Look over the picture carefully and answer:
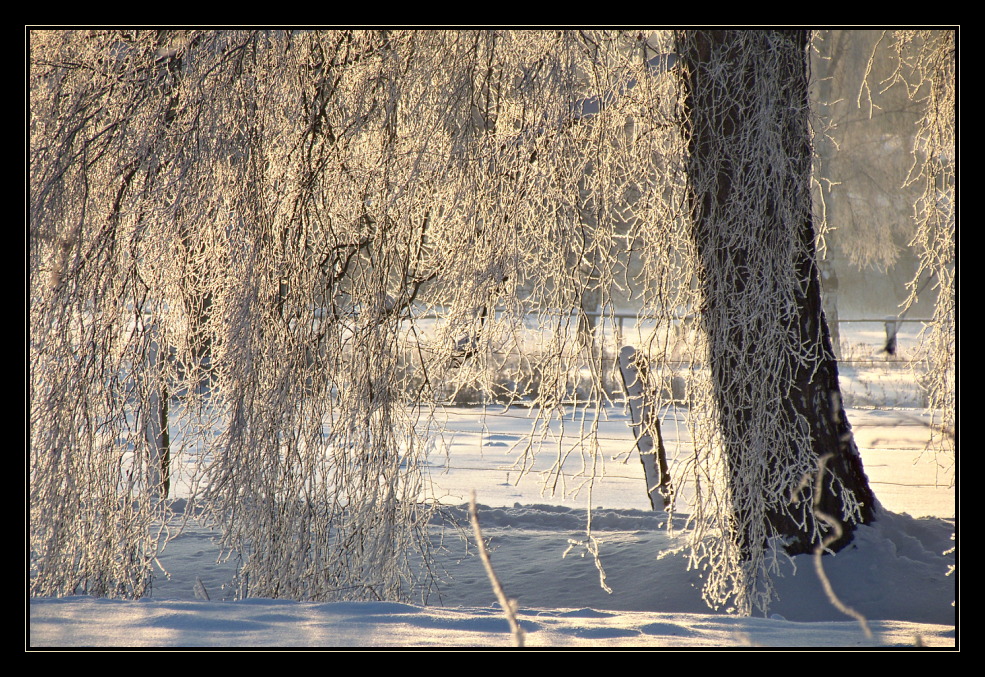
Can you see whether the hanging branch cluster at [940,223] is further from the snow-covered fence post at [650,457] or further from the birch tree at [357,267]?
the snow-covered fence post at [650,457]

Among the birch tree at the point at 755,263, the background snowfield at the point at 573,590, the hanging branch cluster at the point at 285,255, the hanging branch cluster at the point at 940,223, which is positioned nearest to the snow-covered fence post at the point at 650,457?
the background snowfield at the point at 573,590

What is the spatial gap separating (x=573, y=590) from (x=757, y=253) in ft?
7.57

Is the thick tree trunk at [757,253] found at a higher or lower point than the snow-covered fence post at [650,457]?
higher

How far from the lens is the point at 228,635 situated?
2.04m

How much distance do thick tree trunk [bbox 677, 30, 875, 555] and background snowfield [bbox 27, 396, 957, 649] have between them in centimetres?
35

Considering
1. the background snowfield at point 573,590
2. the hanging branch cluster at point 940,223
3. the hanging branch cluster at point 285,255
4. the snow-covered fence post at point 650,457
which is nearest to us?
the background snowfield at point 573,590

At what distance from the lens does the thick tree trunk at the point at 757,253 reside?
12.3 ft

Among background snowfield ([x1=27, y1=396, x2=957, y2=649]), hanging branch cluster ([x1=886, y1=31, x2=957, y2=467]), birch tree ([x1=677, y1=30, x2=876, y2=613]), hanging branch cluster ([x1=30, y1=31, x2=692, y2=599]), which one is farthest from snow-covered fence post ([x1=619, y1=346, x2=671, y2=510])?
hanging branch cluster ([x1=886, y1=31, x2=957, y2=467])

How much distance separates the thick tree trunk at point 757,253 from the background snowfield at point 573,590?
35cm

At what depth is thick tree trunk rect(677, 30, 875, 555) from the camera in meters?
3.76

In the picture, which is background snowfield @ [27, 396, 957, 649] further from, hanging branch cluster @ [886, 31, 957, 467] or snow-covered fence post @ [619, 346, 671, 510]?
hanging branch cluster @ [886, 31, 957, 467]

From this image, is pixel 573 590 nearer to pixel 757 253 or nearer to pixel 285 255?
pixel 757 253

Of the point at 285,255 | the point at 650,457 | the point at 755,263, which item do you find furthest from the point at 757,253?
the point at 650,457
